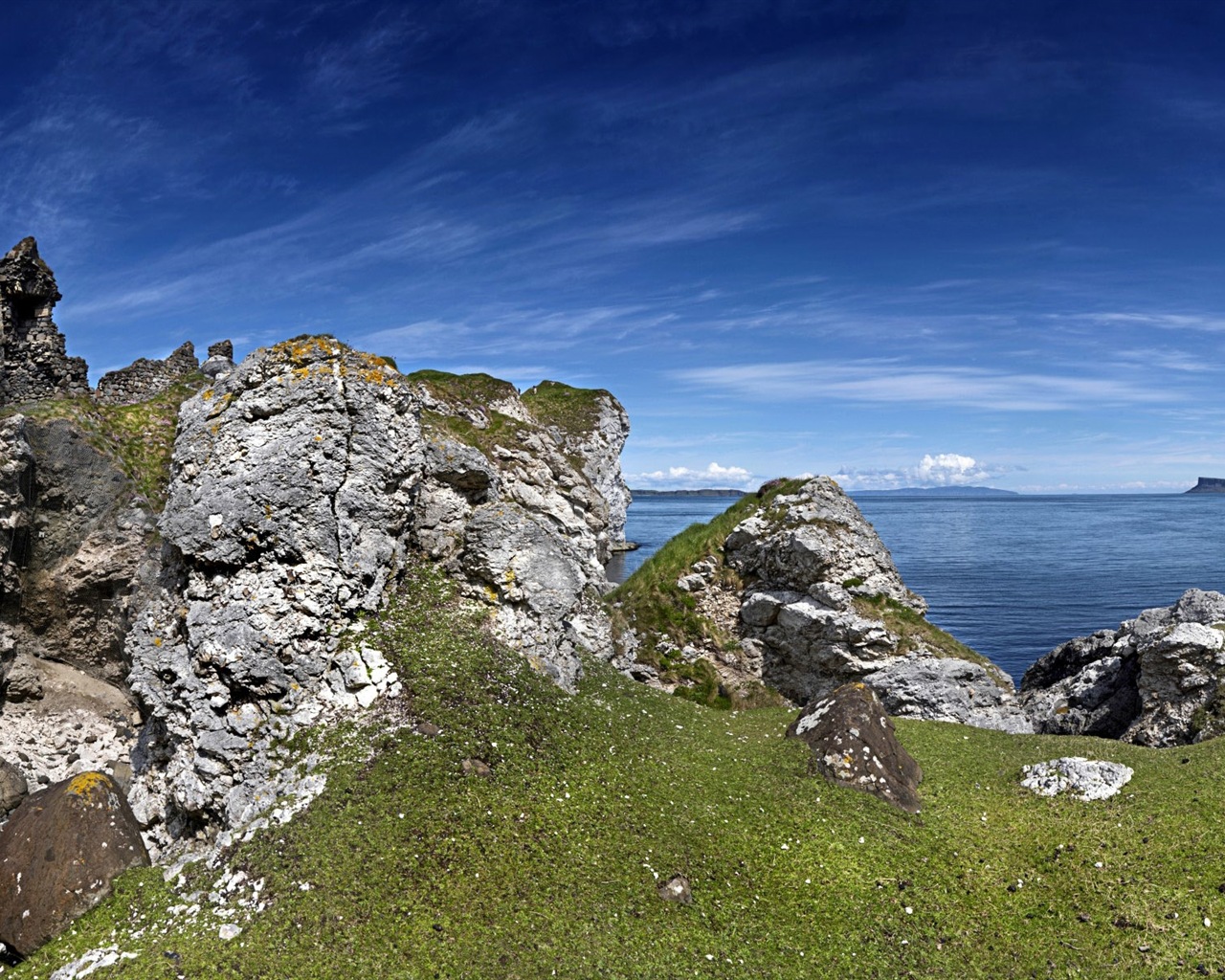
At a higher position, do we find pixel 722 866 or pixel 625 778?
pixel 625 778

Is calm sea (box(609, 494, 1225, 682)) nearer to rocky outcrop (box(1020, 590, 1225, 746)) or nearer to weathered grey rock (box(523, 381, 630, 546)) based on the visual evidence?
weathered grey rock (box(523, 381, 630, 546))

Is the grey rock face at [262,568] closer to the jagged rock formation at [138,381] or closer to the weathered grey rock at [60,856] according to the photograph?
the weathered grey rock at [60,856]

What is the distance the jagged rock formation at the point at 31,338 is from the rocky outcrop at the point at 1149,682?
41.5m

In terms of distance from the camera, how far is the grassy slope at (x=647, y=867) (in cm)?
1188

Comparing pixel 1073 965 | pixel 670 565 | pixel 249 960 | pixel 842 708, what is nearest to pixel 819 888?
pixel 1073 965

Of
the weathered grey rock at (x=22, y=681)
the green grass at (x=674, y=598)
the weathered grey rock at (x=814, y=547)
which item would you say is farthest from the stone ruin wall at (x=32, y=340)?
the weathered grey rock at (x=814, y=547)

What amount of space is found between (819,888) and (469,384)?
45513 mm

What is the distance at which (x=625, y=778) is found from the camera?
16266 mm

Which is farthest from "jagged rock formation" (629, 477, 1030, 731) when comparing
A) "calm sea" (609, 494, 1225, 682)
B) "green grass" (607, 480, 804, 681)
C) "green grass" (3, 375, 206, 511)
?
"calm sea" (609, 494, 1225, 682)

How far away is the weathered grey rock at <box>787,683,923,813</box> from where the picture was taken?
17203mm

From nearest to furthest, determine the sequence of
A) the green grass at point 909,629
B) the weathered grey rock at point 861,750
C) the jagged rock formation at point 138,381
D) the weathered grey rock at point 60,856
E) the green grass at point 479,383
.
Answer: the weathered grey rock at point 60,856, the weathered grey rock at point 861,750, the green grass at point 909,629, the jagged rock formation at point 138,381, the green grass at point 479,383

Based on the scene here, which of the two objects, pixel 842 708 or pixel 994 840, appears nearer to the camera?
pixel 994 840

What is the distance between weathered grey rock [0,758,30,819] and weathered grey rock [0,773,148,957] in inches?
234

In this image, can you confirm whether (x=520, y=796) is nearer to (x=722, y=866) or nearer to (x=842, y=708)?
(x=722, y=866)
